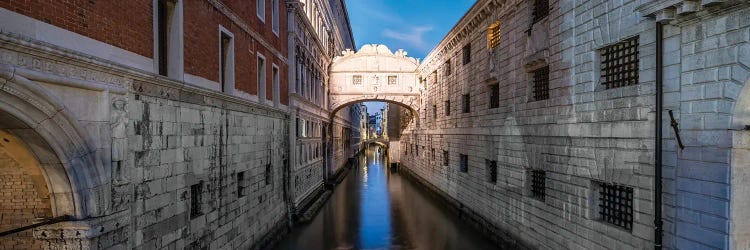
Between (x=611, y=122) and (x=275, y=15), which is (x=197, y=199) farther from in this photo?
(x=275, y=15)

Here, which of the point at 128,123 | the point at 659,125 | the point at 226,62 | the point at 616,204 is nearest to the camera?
the point at 128,123

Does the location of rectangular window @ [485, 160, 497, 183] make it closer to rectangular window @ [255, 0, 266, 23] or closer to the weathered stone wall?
the weathered stone wall

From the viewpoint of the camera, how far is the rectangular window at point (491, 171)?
14.9 metres

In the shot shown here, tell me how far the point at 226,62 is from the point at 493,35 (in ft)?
29.7

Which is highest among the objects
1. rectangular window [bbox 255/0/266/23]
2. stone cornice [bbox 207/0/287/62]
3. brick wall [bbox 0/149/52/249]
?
rectangular window [bbox 255/0/266/23]

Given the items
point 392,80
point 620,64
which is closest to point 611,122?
point 620,64

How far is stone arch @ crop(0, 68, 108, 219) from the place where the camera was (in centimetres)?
484

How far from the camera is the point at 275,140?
1492 centimetres

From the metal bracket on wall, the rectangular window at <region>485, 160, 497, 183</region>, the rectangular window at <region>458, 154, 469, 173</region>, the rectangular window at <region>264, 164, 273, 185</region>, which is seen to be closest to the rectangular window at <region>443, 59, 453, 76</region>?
the rectangular window at <region>458, 154, 469, 173</region>

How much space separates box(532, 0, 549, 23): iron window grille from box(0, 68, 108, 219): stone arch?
1016 centimetres

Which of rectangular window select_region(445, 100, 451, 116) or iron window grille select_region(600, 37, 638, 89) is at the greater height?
iron window grille select_region(600, 37, 638, 89)

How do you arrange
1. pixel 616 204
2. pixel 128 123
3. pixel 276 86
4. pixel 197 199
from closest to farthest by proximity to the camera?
pixel 128 123, pixel 616 204, pixel 197 199, pixel 276 86

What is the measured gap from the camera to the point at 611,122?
8.16 meters

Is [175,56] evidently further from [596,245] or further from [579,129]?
[596,245]
